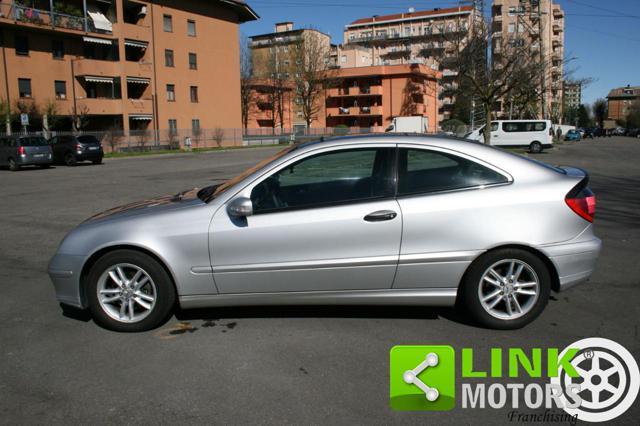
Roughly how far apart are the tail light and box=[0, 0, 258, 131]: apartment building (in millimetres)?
42776

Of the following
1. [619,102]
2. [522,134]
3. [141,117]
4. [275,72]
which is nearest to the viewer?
[522,134]

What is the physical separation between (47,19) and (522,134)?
35.1 m

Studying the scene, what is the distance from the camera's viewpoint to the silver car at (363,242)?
4277 millimetres

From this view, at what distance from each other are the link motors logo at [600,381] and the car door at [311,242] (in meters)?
1.43

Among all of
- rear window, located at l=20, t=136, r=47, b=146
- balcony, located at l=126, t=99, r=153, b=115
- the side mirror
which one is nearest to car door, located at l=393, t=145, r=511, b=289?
the side mirror


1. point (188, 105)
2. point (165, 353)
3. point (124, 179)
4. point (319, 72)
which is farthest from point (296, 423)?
point (319, 72)

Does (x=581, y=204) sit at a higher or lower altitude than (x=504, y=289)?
higher

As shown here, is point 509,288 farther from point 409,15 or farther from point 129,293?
point 409,15

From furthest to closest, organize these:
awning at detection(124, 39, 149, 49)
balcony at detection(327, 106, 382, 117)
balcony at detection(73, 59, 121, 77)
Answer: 1. balcony at detection(327, 106, 382, 117)
2. awning at detection(124, 39, 149, 49)
3. balcony at detection(73, 59, 121, 77)

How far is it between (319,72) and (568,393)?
77.7 meters

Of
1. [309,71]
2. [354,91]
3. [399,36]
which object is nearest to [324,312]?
[309,71]

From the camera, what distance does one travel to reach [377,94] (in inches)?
3282

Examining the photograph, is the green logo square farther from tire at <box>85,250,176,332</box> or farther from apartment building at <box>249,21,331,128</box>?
apartment building at <box>249,21,331,128</box>

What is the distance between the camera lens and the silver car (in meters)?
4.28
